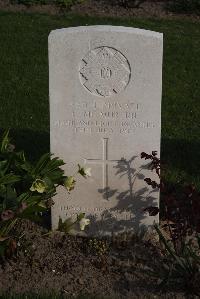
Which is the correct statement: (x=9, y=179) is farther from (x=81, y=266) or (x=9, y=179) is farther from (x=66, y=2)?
(x=66, y=2)

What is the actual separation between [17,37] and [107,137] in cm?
585

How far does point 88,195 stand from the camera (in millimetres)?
5375

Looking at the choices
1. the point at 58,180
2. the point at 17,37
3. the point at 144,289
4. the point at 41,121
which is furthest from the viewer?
the point at 17,37

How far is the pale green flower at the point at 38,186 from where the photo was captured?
15.9 feet

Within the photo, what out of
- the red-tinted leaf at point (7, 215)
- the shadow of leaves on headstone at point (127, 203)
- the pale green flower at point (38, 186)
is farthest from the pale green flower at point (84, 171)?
the red-tinted leaf at point (7, 215)

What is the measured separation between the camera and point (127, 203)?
211 inches

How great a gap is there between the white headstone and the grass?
3.68 ft

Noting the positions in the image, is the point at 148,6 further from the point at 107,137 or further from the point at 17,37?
the point at 107,137

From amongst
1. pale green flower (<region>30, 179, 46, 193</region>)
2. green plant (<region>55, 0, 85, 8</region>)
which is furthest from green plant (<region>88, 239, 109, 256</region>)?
green plant (<region>55, 0, 85, 8</region>)

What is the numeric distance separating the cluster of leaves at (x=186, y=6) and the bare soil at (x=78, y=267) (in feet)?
24.8

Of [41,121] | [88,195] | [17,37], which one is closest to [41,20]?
[17,37]

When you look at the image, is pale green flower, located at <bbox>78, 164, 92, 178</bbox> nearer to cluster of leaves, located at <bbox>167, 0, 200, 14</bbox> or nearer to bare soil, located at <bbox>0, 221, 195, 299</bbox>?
bare soil, located at <bbox>0, 221, 195, 299</bbox>

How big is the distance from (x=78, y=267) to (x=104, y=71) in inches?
58.2

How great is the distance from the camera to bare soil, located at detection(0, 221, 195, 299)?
4762 millimetres
